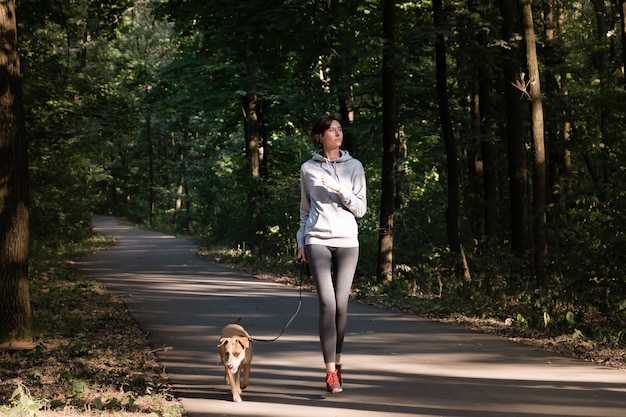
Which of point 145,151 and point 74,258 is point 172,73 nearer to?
point 74,258

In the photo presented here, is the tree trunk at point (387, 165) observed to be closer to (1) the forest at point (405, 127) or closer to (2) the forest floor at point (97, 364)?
(1) the forest at point (405, 127)

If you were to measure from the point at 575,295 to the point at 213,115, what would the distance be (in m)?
23.2

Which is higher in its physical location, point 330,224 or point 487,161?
point 487,161

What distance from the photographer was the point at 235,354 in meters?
6.57

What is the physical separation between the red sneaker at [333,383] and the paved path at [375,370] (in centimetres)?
7

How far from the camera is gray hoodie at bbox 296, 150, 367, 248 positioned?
6.77m

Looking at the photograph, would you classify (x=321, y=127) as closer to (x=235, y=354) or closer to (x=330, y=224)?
(x=330, y=224)

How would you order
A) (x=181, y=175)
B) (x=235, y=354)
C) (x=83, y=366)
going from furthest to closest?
(x=181, y=175) < (x=83, y=366) < (x=235, y=354)

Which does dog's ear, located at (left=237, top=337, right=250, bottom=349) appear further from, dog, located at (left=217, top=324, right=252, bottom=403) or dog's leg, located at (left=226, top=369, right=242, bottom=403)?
dog's leg, located at (left=226, top=369, right=242, bottom=403)

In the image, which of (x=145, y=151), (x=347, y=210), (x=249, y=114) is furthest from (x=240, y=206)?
(x=145, y=151)

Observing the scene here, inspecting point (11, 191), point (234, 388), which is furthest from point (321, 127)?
point (11, 191)

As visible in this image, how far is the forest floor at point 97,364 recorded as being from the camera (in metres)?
6.53

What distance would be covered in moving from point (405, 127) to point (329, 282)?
19.1 metres

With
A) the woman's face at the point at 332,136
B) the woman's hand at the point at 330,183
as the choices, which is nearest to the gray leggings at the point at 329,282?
the woman's hand at the point at 330,183
